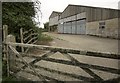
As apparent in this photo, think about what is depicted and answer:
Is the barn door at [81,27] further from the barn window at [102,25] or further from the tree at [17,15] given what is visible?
the tree at [17,15]

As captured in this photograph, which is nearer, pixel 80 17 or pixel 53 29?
pixel 80 17

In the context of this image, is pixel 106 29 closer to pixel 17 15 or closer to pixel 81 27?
pixel 81 27

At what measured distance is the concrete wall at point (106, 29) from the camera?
2258 cm

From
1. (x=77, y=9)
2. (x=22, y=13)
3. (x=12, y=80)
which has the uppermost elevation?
(x=77, y=9)

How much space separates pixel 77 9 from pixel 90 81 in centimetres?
3014

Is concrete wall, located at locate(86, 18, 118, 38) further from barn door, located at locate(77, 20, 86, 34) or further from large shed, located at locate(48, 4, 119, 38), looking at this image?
barn door, located at locate(77, 20, 86, 34)

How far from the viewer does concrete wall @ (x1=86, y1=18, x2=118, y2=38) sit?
74.1ft

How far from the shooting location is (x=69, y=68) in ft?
21.6

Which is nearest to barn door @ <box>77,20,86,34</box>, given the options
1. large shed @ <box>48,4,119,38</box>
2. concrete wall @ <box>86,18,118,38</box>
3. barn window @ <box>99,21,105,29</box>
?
large shed @ <box>48,4,119,38</box>

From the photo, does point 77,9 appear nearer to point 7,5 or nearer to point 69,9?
point 69,9

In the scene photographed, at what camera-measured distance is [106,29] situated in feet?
80.2

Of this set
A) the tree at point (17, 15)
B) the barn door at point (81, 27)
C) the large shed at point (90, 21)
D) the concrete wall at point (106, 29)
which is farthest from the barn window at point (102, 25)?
the tree at point (17, 15)

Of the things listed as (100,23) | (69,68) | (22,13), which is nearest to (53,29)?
(100,23)

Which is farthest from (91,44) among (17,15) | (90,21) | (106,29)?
(90,21)
